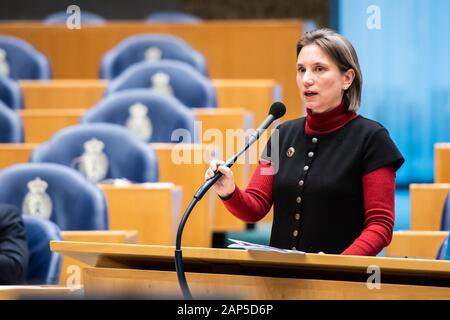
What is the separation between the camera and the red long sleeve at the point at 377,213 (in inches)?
61.6

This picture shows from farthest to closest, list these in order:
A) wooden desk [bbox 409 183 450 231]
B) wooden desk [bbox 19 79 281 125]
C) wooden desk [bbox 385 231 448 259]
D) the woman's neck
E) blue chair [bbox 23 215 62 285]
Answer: wooden desk [bbox 19 79 281 125], wooden desk [bbox 409 183 450 231], wooden desk [bbox 385 231 448 259], blue chair [bbox 23 215 62 285], the woman's neck

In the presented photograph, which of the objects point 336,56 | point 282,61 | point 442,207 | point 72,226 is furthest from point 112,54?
point 336,56

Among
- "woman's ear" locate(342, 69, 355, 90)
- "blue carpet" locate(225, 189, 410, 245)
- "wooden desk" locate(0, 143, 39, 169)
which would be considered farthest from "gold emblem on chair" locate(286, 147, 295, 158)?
"wooden desk" locate(0, 143, 39, 169)

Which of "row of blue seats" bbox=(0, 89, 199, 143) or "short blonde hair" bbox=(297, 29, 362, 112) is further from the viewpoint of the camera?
"row of blue seats" bbox=(0, 89, 199, 143)

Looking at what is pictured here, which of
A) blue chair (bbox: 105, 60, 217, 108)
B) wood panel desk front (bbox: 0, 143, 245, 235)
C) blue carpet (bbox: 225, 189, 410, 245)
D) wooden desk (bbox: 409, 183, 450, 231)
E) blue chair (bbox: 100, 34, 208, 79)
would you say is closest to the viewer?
wooden desk (bbox: 409, 183, 450, 231)

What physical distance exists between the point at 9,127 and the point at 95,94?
2.04 feet

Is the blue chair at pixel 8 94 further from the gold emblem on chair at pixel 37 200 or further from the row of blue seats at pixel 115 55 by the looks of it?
the gold emblem on chair at pixel 37 200

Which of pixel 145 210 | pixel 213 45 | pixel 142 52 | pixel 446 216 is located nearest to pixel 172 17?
pixel 213 45

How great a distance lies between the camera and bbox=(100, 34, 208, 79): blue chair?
4543mm

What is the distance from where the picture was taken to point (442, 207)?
104 inches

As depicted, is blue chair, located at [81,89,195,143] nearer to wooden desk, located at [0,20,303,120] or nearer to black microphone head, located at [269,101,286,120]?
wooden desk, located at [0,20,303,120]

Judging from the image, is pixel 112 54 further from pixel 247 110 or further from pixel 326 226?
pixel 326 226

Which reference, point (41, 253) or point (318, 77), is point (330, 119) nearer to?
point (318, 77)

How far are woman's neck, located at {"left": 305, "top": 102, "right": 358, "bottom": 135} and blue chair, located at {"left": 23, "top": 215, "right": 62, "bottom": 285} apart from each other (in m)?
0.84
